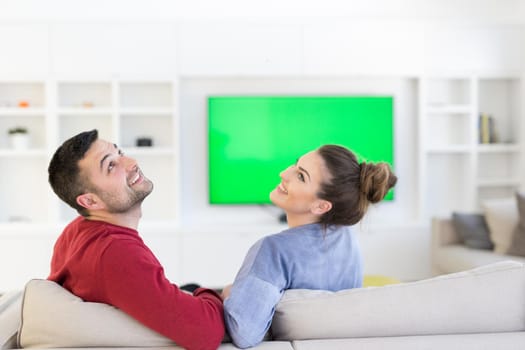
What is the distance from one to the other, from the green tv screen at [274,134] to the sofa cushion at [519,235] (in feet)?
4.71

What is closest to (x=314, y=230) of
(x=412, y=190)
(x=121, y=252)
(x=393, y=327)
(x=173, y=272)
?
(x=393, y=327)

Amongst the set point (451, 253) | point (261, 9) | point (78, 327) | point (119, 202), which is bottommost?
point (451, 253)

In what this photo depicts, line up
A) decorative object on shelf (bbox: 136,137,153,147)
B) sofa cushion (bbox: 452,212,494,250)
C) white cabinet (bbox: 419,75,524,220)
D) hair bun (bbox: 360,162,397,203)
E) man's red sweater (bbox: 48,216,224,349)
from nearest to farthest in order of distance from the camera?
man's red sweater (bbox: 48,216,224,349)
hair bun (bbox: 360,162,397,203)
sofa cushion (bbox: 452,212,494,250)
decorative object on shelf (bbox: 136,137,153,147)
white cabinet (bbox: 419,75,524,220)

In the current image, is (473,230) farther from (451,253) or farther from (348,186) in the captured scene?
(348,186)

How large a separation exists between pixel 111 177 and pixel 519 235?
11.0 feet

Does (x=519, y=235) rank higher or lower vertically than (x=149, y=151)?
lower

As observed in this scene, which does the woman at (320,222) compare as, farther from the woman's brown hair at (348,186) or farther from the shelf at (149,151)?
the shelf at (149,151)

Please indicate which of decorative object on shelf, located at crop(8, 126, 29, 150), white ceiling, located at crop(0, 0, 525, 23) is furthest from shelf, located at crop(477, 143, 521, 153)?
decorative object on shelf, located at crop(8, 126, 29, 150)

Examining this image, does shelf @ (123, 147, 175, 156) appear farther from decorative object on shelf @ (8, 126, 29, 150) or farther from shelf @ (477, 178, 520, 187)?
shelf @ (477, 178, 520, 187)

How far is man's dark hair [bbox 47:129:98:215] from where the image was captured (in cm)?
190

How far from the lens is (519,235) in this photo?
179 inches

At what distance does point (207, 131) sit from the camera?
5.87m

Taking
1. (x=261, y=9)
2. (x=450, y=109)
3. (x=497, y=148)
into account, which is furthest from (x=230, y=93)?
(x=497, y=148)

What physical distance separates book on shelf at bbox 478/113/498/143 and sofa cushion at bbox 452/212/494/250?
→ 1293mm
